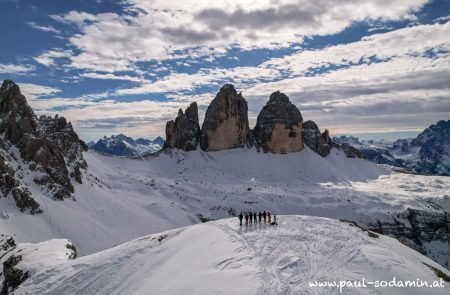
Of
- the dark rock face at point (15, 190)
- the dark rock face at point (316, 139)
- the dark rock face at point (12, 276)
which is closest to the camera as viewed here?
the dark rock face at point (12, 276)

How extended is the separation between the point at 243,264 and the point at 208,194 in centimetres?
6459

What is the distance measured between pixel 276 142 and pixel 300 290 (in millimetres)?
104529

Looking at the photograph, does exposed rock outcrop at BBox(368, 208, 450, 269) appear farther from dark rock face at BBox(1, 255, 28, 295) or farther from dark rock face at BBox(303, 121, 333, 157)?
dark rock face at BBox(1, 255, 28, 295)

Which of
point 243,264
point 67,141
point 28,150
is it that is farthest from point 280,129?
point 243,264

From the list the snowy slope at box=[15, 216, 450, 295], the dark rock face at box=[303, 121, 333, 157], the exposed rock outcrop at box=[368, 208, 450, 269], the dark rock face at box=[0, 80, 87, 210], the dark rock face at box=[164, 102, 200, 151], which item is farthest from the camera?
the dark rock face at box=[303, 121, 333, 157]

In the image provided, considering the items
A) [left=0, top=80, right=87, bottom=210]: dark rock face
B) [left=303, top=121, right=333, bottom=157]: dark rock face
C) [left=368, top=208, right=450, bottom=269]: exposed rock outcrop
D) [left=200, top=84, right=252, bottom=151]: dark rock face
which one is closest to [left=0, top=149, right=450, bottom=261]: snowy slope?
[left=368, top=208, right=450, bottom=269]: exposed rock outcrop

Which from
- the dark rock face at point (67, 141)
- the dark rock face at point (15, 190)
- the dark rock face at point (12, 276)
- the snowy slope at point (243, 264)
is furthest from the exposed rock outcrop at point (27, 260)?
the dark rock face at point (67, 141)

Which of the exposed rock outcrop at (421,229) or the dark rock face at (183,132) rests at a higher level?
the dark rock face at (183,132)

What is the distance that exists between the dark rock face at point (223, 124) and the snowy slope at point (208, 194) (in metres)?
3.41

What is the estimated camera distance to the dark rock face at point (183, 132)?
12150 centimetres

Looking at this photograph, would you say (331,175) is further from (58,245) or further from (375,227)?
(58,245)

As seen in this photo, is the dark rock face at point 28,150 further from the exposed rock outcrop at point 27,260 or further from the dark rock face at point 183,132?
the dark rock face at point 183,132

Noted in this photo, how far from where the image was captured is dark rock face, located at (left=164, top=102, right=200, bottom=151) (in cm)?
12150

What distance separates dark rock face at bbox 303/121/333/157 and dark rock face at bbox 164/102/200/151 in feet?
124
